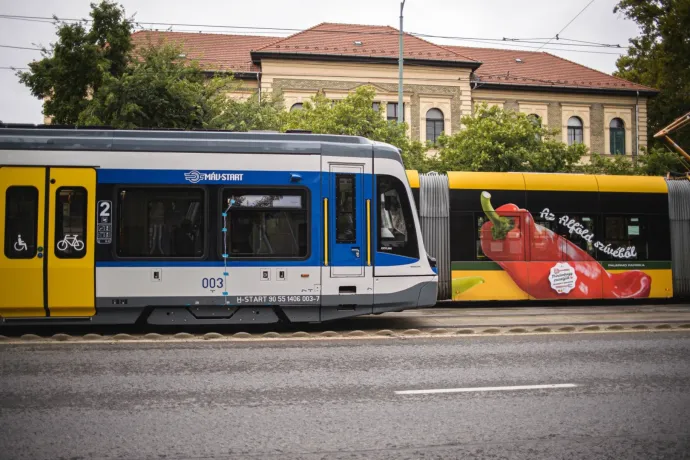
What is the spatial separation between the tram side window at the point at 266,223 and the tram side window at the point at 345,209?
22.2 inches

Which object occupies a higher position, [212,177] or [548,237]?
[212,177]

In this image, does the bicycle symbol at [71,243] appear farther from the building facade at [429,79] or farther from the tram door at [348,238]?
the building facade at [429,79]

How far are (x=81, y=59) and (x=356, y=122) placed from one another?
10413 millimetres

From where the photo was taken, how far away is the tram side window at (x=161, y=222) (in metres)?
10.2

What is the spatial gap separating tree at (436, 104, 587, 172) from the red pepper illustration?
35.9 ft

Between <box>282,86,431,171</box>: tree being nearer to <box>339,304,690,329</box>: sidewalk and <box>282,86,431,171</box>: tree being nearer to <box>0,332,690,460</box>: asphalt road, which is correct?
<box>339,304,690,329</box>: sidewalk

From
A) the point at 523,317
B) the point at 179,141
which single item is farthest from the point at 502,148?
the point at 179,141

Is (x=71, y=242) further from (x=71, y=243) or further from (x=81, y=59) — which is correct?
(x=81, y=59)

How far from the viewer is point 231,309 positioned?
10.4 meters

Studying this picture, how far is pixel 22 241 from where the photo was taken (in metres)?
9.85

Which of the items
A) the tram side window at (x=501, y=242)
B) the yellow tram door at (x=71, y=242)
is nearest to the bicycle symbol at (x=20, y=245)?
the yellow tram door at (x=71, y=242)

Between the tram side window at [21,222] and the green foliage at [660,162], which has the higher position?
the green foliage at [660,162]

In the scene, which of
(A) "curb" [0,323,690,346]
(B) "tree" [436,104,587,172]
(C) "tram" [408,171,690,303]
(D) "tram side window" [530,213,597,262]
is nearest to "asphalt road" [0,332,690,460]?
(A) "curb" [0,323,690,346]

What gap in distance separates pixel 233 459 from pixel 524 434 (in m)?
2.27
